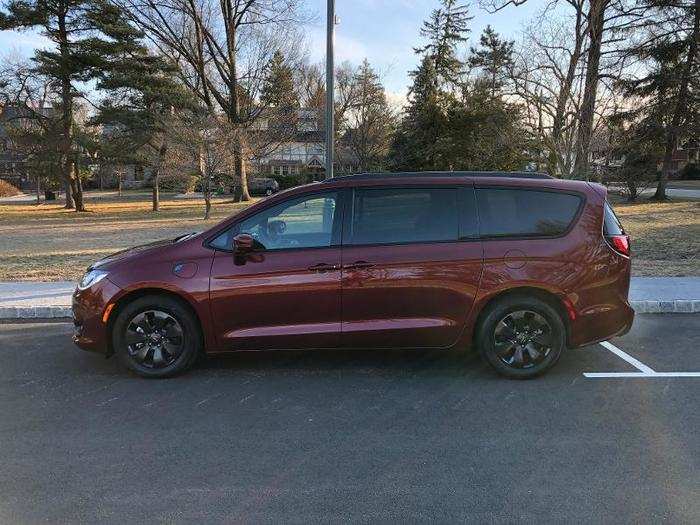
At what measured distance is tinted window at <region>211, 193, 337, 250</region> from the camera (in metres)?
4.96

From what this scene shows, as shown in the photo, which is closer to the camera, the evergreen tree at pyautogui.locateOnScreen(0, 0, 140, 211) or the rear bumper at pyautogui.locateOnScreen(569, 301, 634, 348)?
the rear bumper at pyautogui.locateOnScreen(569, 301, 634, 348)

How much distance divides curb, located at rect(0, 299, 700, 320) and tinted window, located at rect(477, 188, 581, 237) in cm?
316

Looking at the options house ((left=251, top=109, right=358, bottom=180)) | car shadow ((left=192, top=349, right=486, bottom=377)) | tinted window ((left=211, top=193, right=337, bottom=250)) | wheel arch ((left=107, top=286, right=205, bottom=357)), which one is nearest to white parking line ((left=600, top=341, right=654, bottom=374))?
car shadow ((left=192, top=349, right=486, bottom=377))

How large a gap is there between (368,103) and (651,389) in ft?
126

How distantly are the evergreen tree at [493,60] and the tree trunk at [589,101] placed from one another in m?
2.31

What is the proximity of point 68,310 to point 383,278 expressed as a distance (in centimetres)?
471

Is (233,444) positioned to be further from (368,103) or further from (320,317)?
(368,103)

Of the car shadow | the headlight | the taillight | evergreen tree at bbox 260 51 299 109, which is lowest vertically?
the car shadow

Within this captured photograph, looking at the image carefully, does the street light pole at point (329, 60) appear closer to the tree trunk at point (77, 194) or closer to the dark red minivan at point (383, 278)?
the dark red minivan at point (383, 278)

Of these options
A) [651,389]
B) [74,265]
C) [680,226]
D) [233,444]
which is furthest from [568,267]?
[680,226]

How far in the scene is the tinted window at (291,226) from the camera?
4.96 meters

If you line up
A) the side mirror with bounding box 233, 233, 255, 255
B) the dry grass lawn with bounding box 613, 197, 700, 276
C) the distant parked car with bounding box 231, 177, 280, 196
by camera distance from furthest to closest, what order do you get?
the distant parked car with bounding box 231, 177, 280, 196, the dry grass lawn with bounding box 613, 197, 700, 276, the side mirror with bounding box 233, 233, 255, 255

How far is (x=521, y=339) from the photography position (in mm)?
4957

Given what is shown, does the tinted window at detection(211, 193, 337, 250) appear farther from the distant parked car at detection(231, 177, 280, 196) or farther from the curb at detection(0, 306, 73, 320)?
the distant parked car at detection(231, 177, 280, 196)
